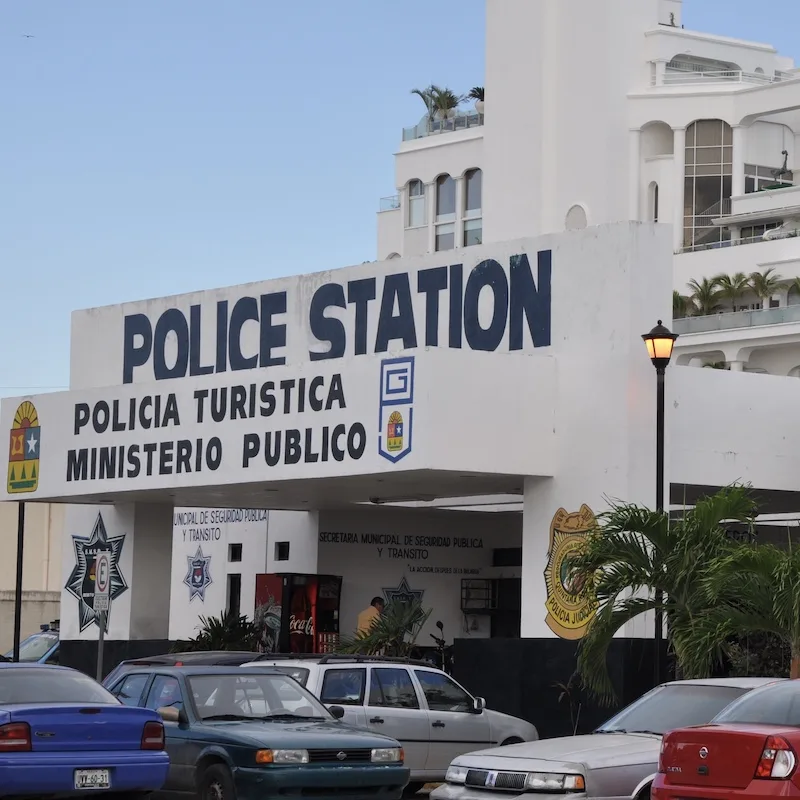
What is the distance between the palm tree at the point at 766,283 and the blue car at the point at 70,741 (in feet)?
222

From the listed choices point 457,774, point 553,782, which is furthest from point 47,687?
point 553,782

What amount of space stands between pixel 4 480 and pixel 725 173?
6932 centimetres

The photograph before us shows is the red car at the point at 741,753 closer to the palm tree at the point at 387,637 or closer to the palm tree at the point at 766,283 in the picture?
the palm tree at the point at 387,637

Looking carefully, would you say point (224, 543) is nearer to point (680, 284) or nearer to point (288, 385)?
point (288, 385)

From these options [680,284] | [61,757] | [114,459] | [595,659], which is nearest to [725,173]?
[680,284]

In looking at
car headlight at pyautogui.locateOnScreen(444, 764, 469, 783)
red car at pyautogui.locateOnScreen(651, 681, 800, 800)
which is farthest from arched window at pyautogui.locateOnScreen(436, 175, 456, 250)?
red car at pyautogui.locateOnScreen(651, 681, 800, 800)

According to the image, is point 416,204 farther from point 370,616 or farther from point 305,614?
point 370,616

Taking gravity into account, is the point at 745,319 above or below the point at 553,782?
above

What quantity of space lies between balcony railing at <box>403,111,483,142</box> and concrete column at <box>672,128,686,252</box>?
1405cm

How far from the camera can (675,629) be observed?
19.7 m

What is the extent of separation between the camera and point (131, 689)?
17.7 meters

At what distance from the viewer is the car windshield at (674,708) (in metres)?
15.1

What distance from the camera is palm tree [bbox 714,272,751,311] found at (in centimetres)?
8219

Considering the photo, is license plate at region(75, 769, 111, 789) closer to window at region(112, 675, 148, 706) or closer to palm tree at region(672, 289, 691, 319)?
window at region(112, 675, 148, 706)
